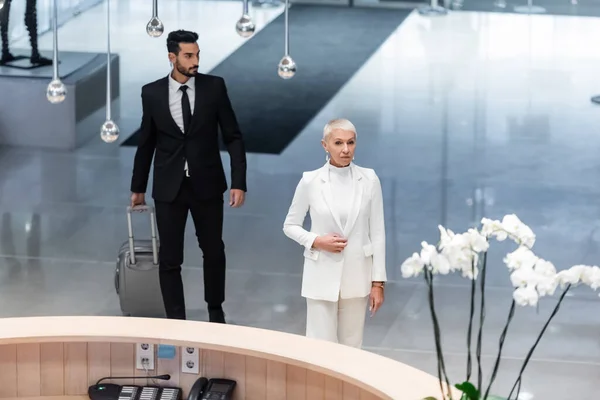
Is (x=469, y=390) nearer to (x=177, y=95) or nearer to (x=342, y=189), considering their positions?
(x=342, y=189)

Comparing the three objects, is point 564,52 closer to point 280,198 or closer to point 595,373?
point 280,198

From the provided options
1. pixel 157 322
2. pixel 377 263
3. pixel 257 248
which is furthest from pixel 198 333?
pixel 257 248

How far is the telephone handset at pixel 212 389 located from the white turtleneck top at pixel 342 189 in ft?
3.72

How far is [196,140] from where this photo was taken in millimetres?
7125

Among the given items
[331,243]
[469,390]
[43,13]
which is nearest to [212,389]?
[331,243]

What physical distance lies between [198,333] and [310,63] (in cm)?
1084

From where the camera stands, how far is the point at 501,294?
27.2 ft

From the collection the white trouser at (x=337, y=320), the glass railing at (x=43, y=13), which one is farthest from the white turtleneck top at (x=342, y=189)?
the glass railing at (x=43, y=13)

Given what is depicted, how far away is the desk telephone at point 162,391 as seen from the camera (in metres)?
5.16

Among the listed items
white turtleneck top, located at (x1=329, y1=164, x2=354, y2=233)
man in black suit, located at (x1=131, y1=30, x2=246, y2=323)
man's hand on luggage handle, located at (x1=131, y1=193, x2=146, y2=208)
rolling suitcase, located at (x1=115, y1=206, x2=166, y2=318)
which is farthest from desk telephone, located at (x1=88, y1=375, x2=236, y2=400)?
rolling suitcase, located at (x1=115, y1=206, x2=166, y2=318)

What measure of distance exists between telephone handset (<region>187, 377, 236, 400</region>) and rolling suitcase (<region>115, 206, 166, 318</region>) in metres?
2.39

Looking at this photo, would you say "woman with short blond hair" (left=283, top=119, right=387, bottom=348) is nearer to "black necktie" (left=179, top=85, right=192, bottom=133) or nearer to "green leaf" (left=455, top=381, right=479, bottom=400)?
"black necktie" (left=179, top=85, right=192, bottom=133)

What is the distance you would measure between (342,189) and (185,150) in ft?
4.25

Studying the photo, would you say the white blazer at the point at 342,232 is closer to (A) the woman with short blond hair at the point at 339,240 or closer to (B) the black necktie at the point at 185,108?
(A) the woman with short blond hair at the point at 339,240
